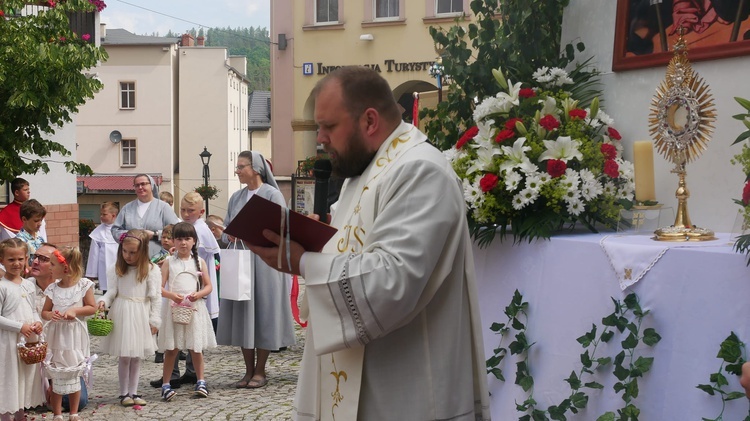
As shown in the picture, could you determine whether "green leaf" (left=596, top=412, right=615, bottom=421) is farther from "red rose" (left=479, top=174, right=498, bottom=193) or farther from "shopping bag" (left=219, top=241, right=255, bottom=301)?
"shopping bag" (left=219, top=241, right=255, bottom=301)

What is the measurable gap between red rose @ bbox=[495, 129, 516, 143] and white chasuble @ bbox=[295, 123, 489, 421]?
156 centimetres

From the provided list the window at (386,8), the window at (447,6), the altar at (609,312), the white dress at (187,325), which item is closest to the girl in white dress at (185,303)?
the white dress at (187,325)

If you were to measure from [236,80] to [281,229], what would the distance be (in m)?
62.7

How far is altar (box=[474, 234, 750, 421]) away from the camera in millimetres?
3850

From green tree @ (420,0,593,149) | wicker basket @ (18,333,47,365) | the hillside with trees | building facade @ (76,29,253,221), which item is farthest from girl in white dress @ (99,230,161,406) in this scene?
the hillside with trees

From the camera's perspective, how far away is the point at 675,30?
516 centimetres

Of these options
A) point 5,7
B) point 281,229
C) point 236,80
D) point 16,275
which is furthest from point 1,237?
point 236,80

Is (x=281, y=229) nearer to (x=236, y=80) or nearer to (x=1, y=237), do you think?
(x=1, y=237)

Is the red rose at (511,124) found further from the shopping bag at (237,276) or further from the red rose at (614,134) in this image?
the shopping bag at (237,276)

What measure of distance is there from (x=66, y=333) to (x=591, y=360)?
447cm

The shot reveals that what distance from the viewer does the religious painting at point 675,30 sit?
4801mm

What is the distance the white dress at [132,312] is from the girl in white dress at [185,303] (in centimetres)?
24

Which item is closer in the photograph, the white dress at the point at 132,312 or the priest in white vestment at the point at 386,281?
the priest in white vestment at the point at 386,281

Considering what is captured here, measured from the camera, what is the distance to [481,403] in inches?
140
